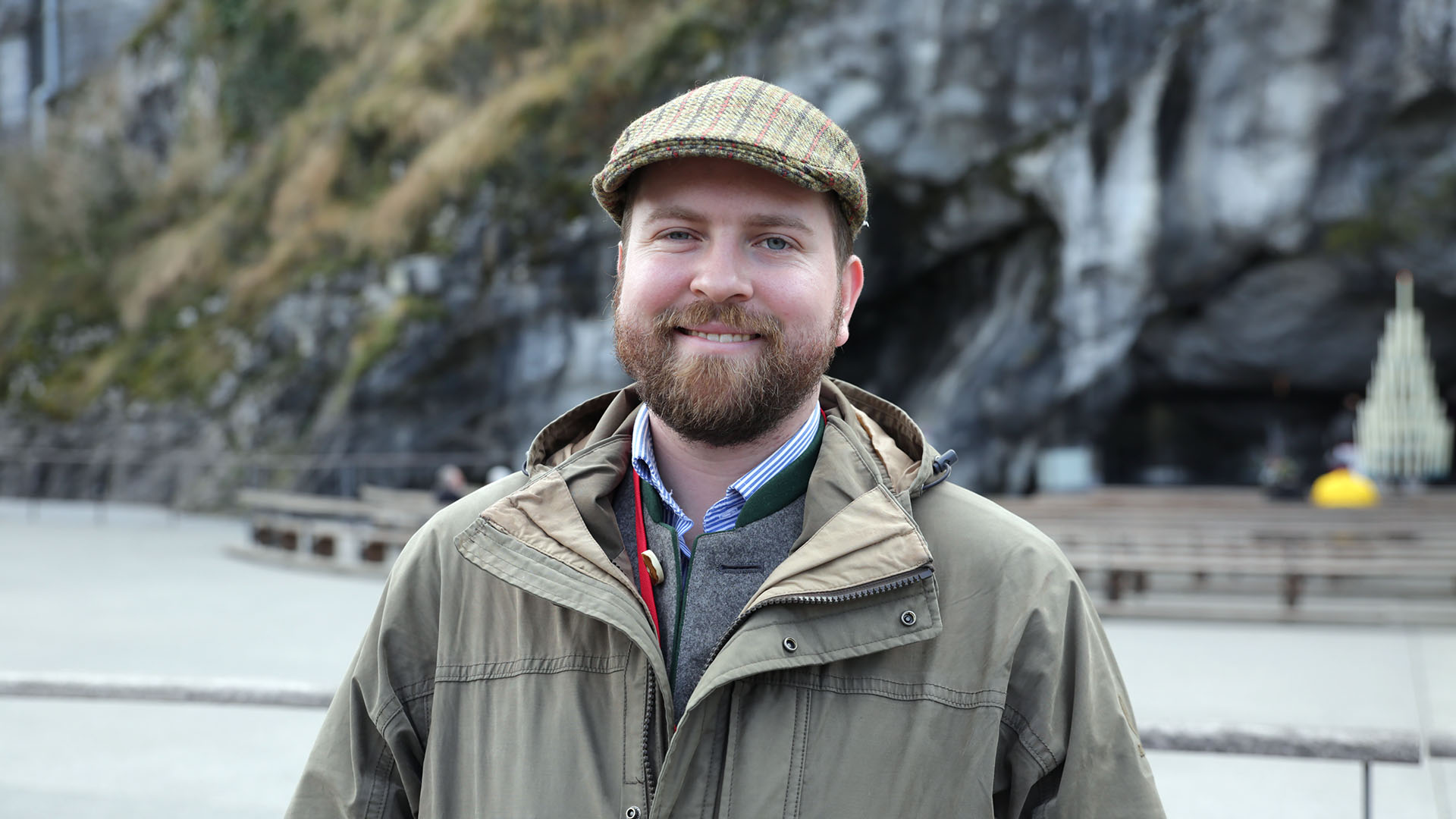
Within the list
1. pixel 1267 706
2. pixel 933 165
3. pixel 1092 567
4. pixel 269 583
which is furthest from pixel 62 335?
pixel 1267 706

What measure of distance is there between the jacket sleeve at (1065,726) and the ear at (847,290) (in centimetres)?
48

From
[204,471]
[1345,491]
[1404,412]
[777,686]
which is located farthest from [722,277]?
[204,471]

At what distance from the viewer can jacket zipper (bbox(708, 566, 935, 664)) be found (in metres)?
1.58

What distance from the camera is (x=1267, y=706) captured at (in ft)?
22.7

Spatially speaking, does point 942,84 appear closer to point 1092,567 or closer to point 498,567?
point 1092,567

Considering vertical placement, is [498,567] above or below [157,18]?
below

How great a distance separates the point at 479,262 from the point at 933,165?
7422mm

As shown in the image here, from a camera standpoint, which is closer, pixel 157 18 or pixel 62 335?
pixel 62 335

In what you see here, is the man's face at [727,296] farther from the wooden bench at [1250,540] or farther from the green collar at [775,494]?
the wooden bench at [1250,540]

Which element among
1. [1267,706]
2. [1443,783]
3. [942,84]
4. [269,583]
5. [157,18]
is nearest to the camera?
[1443,783]

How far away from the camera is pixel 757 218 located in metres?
1.72

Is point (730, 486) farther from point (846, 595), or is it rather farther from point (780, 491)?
point (846, 595)

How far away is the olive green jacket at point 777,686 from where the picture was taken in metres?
1.59

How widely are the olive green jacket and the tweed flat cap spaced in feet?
1.39
